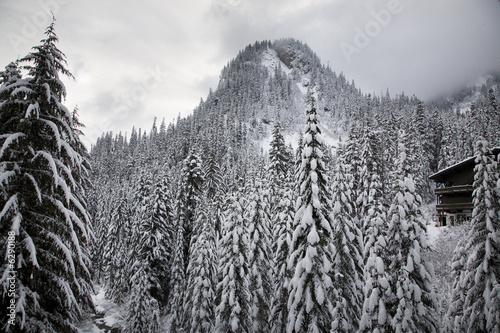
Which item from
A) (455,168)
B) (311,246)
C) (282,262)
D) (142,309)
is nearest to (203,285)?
(282,262)

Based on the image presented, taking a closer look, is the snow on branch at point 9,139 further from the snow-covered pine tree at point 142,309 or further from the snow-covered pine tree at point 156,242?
the snow-covered pine tree at point 142,309

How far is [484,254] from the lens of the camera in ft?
48.5

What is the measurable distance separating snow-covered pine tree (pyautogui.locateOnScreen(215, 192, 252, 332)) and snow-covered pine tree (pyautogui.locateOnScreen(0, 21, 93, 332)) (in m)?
11.3

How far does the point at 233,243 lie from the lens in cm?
1984

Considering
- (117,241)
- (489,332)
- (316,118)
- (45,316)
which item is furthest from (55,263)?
(117,241)

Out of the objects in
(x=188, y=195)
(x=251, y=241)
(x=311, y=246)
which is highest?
(x=188, y=195)

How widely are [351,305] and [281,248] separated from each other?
618 cm

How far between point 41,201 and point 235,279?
14657 mm

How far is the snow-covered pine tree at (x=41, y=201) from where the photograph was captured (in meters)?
7.87

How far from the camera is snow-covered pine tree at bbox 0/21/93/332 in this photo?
7.87m

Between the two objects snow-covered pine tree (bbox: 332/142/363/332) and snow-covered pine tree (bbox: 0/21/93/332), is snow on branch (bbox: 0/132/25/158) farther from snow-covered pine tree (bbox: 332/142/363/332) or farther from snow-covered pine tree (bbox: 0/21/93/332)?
snow-covered pine tree (bbox: 332/142/363/332)

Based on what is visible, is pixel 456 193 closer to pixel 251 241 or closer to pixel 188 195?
pixel 251 241

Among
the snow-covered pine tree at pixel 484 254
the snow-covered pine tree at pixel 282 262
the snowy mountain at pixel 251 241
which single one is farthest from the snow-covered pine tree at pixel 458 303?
the snow-covered pine tree at pixel 282 262

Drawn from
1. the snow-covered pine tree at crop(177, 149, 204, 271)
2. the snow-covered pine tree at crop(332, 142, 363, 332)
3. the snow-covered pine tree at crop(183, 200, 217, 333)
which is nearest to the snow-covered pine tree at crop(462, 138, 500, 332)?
the snow-covered pine tree at crop(332, 142, 363, 332)
